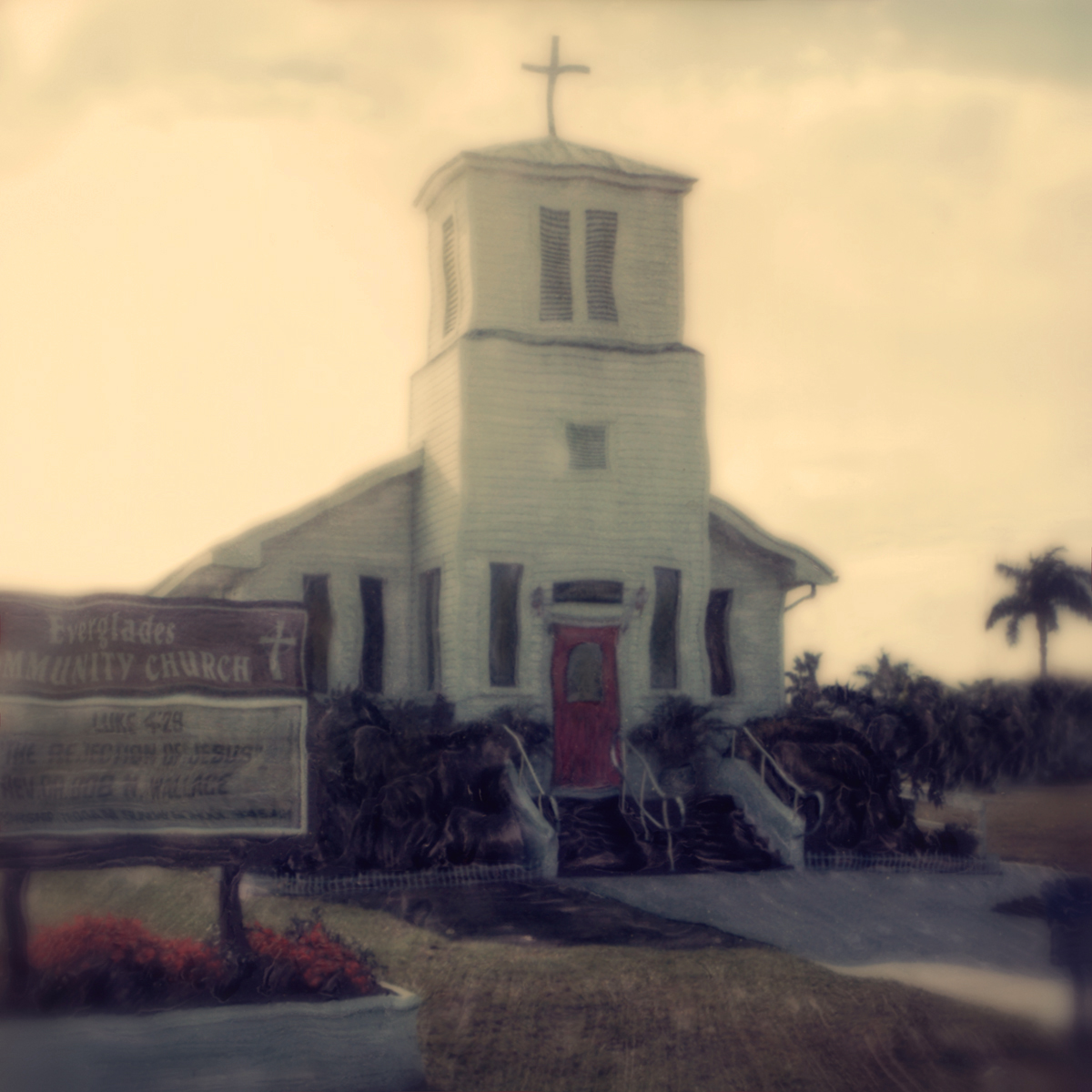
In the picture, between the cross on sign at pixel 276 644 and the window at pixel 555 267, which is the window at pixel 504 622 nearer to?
the window at pixel 555 267

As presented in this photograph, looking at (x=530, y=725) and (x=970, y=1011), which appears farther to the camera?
(x=530, y=725)

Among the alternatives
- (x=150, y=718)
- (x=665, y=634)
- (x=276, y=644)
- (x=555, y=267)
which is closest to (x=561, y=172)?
(x=555, y=267)

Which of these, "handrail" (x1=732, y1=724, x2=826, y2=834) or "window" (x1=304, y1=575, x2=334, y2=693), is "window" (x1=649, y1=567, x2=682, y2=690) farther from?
"window" (x1=304, y1=575, x2=334, y2=693)

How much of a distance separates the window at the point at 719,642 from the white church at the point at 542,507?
0.18ft

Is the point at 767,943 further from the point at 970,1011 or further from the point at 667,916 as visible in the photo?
the point at 970,1011

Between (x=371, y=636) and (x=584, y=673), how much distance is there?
3.00 metres

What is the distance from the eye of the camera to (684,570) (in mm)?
17766

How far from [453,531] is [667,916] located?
21.6 ft

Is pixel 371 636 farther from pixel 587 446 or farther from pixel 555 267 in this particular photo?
pixel 555 267

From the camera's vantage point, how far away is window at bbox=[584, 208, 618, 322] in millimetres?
18062

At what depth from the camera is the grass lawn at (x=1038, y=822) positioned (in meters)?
17.5

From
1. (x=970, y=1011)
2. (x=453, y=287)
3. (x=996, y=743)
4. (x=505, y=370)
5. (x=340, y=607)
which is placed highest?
(x=453, y=287)

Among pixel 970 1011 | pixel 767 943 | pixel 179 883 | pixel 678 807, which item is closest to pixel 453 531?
pixel 678 807

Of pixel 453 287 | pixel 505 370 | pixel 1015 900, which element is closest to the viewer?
pixel 1015 900
